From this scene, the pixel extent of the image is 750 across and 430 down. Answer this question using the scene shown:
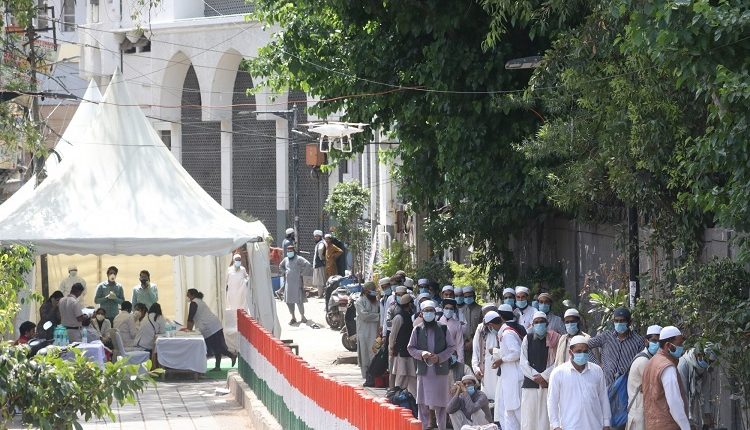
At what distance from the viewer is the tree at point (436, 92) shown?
766 inches

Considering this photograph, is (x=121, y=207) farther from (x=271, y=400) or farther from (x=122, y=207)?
(x=271, y=400)

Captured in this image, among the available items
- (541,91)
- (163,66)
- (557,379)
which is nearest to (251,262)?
(541,91)

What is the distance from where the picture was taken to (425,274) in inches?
965

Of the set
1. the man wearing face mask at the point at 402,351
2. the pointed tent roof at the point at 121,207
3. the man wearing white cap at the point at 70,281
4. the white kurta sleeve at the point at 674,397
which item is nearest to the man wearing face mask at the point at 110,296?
the man wearing white cap at the point at 70,281

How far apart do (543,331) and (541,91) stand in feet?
12.7

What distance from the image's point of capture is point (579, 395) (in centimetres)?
1227

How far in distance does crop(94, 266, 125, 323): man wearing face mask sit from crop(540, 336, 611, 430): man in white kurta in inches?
474

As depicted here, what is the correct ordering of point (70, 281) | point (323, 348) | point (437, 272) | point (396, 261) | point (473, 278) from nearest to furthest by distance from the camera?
point (473, 278) → point (437, 272) → point (70, 281) → point (323, 348) → point (396, 261)

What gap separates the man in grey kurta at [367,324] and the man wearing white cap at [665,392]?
30.7 ft

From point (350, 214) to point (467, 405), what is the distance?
79.6ft

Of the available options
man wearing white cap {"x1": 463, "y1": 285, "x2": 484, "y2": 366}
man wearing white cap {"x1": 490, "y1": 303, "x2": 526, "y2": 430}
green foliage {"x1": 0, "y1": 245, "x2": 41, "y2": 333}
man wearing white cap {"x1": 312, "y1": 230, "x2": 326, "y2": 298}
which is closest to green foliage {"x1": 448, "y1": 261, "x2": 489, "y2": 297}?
man wearing white cap {"x1": 463, "y1": 285, "x2": 484, "y2": 366}

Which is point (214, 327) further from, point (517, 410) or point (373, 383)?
point (517, 410)

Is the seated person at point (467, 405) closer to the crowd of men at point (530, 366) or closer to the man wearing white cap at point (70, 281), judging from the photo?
the crowd of men at point (530, 366)

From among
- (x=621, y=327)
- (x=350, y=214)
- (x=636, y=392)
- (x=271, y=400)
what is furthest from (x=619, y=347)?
(x=350, y=214)
